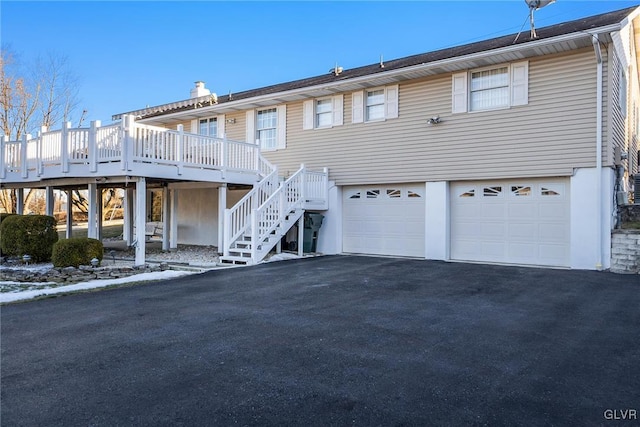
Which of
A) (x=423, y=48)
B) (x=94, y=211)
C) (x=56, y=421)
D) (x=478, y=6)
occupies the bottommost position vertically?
(x=56, y=421)

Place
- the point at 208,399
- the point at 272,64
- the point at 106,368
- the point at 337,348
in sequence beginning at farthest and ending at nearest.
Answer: the point at 272,64, the point at 337,348, the point at 106,368, the point at 208,399

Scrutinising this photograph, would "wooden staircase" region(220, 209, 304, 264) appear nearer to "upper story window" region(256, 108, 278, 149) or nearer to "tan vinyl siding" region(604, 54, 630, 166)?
"upper story window" region(256, 108, 278, 149)

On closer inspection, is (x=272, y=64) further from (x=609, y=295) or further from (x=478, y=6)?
(x=609, y=295)

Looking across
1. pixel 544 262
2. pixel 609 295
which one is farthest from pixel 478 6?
pixel 609 295

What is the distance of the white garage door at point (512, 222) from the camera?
9711mm

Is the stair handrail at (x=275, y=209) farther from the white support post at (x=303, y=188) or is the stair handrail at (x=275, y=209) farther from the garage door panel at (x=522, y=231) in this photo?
the garage door panel at (x=522, y=231)

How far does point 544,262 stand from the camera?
9.84 meters

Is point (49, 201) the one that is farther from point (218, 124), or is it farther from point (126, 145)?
point (218, 124)

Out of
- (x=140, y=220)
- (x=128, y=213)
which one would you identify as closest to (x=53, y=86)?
(x=128, y=213)

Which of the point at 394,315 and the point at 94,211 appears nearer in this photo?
the point at 394,315

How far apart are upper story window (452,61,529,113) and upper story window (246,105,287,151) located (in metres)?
5.49

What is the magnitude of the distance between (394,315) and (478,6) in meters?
12.6

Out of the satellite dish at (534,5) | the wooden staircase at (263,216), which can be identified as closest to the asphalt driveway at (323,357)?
the wooden staircase at (263,216)

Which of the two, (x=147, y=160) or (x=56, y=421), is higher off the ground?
(x=147, y=160)
